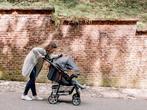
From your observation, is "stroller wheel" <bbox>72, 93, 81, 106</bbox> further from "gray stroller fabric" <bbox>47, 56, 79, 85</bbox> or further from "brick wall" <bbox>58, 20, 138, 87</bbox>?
"brick wall" <bbox>58, 20, 138, 87</bbox>

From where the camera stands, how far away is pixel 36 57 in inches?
526

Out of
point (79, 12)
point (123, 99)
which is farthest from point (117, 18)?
point (123, 99)

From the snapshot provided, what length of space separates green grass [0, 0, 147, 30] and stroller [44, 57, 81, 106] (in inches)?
124

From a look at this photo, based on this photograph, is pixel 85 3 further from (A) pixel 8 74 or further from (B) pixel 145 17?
(A) pixel 8 74

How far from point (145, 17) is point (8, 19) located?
521 cm

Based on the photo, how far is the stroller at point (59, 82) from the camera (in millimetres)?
13164

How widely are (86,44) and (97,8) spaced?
2536mm

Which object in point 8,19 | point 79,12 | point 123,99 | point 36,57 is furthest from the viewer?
point 79,12

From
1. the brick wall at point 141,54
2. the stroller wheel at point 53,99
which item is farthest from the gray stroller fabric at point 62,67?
the brick wall at point 141,54

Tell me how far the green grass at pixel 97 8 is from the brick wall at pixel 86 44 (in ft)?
1.40

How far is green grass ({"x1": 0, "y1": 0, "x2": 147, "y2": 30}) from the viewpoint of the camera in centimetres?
1659

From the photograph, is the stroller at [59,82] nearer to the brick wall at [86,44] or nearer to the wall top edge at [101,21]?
the brick wall at [86,44]

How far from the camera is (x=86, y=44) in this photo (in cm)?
1598

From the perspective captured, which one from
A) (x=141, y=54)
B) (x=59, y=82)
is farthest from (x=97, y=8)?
(x=59, y=82)
